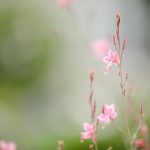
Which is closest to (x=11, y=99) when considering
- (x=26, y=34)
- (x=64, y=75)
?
(x=64, y=75)

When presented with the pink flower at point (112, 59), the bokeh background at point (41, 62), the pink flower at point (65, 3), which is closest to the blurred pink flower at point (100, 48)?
the pink flower at point (65, 3)

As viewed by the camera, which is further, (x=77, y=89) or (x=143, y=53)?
(x=143, y=53)

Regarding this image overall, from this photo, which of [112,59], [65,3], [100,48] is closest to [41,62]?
[65,3]

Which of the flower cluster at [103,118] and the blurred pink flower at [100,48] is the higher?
the blurred pink flower at [100,48]

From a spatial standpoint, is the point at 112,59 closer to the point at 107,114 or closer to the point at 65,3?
the point at 107,114

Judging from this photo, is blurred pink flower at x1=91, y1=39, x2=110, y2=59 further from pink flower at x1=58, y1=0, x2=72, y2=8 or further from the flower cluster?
the flower cluster

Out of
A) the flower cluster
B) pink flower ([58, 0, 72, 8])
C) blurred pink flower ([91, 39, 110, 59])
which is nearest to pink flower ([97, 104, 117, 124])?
the flower cluster

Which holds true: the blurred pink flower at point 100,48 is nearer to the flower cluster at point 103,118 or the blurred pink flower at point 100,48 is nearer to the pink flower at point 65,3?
the pink flower at point 65,3

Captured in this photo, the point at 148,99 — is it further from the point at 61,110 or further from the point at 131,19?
the point at 131,19
